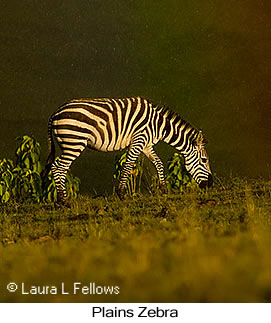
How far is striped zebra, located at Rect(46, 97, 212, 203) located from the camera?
37.3ft

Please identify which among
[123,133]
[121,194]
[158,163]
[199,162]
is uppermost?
[123,133]

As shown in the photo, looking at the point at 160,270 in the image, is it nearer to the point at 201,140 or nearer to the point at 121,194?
the point at 121,194

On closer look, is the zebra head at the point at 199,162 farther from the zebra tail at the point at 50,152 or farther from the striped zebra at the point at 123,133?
the zebra tail at the point at 50,152

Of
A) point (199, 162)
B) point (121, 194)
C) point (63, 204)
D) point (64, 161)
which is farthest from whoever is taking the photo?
point (199, 162)

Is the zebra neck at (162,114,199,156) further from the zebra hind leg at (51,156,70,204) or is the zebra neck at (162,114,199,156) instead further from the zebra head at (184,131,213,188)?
the zebra hind leg at (51,156,70,204)

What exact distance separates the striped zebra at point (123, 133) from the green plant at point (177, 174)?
53 centimetres

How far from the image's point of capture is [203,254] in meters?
2.93

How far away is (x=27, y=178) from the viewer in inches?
490

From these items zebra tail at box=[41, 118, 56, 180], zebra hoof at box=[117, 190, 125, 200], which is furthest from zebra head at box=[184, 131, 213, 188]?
zebra tail at box=[41, 118, 56, 180]

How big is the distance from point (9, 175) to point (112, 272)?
33.6ft

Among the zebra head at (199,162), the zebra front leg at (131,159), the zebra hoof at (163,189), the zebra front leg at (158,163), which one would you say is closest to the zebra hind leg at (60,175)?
the zebra front leg at (131,159)

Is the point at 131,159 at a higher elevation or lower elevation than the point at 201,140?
lower

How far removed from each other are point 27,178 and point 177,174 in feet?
12.4

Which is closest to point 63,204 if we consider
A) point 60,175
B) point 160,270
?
point 60,175
